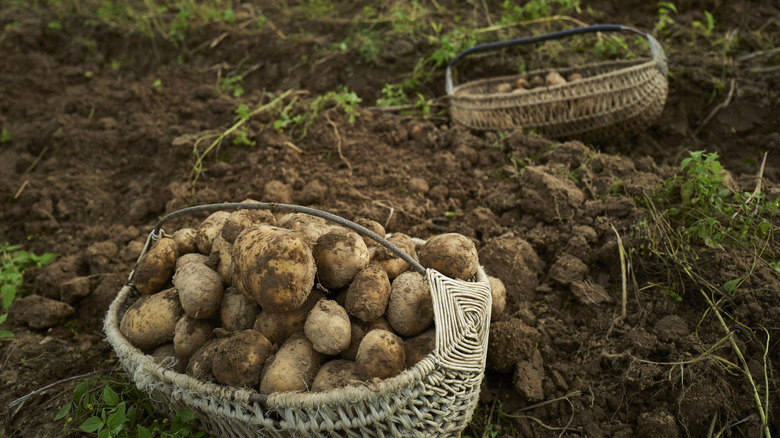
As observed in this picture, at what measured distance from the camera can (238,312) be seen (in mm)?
1850

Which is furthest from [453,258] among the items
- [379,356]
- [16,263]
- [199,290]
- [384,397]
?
[16,263]

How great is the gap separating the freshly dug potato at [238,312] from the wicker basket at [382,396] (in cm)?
26

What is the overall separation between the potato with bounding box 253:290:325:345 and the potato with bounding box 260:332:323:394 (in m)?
0.05

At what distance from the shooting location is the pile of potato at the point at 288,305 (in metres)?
1.64

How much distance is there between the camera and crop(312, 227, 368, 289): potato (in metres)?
1.83

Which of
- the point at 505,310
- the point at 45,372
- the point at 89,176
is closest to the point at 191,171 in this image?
the point at 89,176

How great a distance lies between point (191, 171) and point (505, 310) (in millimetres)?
2181

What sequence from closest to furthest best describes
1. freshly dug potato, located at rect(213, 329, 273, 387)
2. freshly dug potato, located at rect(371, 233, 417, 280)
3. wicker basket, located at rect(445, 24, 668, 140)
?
freshly dug potato, located at rect(213, 329, 273, 387) < freshly dug potato, located at rect(371, 233, 417, 280) < wicker basket, located at rect(445, 24, 668, 140)

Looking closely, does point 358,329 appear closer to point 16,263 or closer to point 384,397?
point 384,397

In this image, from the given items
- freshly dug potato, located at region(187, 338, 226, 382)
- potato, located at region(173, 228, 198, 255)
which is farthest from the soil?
freshly dug potato, located at region(187, 338, 226, 382)

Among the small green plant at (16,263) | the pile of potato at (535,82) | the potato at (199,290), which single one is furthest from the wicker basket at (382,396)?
the pile of potato at (535,82)

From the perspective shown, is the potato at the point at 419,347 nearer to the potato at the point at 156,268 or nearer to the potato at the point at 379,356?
the potato at the point at 379,356

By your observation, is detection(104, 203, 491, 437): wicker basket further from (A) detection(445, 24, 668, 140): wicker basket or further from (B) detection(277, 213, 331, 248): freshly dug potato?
(A) detection(445, 24, 668, 140): wicker basket

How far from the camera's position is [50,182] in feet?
11.3
